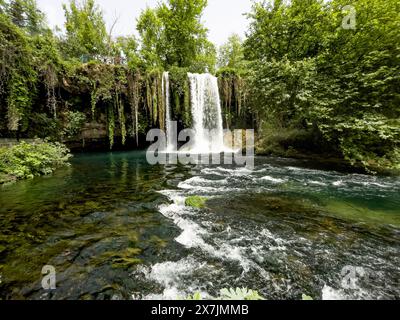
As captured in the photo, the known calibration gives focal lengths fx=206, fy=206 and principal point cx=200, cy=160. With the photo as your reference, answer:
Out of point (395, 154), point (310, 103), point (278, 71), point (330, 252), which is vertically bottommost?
point (330, 252)

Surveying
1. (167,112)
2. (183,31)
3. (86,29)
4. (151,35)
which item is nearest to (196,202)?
(167,112)

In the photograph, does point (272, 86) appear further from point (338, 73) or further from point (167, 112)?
point (167, 112)

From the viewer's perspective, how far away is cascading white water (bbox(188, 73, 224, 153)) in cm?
1614

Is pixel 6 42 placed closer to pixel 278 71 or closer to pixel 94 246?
pixel 94 246

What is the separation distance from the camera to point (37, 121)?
12.2m

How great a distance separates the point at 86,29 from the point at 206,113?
20089mm

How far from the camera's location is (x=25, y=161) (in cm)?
710

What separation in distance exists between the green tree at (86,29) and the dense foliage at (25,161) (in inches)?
778

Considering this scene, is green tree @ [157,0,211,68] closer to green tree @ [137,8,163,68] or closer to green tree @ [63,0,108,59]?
green tree @ [137,8,163,68]

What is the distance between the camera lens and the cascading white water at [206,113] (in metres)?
16.1

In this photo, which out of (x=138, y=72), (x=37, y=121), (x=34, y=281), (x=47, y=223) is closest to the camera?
(x=34, y=281)

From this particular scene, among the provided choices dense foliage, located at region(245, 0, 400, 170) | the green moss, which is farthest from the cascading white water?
the green moss
